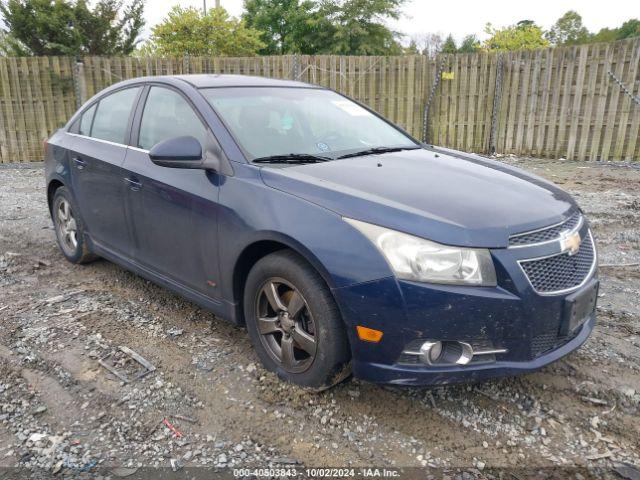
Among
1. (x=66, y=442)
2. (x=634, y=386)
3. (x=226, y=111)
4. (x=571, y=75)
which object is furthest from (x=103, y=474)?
(x=571, y=75)

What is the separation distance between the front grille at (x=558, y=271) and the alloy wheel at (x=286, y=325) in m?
1.09

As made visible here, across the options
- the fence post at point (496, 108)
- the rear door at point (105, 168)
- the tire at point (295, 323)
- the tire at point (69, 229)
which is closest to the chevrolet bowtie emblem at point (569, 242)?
the tire at point (295, 323)

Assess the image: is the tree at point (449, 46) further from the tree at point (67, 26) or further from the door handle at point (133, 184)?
the door handle at point (133, 184)

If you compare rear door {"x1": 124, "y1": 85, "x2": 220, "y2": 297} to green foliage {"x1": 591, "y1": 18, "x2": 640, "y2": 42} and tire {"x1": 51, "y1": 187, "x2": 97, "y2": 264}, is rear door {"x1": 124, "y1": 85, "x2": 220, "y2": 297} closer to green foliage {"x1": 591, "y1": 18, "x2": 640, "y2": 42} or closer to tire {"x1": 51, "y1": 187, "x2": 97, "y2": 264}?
tire {"x1": 51, "y1": 187, "x2": 97, "y2": 264}

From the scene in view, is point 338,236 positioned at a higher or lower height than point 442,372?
higher

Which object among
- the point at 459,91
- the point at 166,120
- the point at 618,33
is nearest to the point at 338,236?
the point at 166,120

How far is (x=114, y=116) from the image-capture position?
423 centimetres

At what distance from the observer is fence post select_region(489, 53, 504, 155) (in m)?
11.3

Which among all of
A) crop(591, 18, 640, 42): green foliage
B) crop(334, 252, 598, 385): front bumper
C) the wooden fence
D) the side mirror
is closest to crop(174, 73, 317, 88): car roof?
the side mirror

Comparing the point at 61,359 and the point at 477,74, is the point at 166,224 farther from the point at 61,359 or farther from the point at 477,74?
the point at 477,74

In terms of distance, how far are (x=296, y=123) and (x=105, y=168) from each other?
61.8 inches

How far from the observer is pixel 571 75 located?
10.6m

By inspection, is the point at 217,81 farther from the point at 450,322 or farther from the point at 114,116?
the point at 450,322

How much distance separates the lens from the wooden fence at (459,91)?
1034 centimetres
